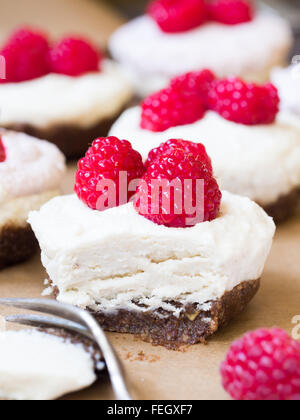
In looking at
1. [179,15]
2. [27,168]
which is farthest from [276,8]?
[27,168]

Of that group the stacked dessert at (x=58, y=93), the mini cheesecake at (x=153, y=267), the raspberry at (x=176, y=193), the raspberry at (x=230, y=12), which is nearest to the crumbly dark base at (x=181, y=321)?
the mini cheesecake at (x=153, y=267)

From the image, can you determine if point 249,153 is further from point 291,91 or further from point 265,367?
point 265,367

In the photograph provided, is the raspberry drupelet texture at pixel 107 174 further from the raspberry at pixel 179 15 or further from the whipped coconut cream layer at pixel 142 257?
the raspberry at pixel 179 15

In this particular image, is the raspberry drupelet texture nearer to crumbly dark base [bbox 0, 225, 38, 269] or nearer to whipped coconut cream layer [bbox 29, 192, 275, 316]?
whipped coconut cream layer [bbox 29, 192, 275, 316]

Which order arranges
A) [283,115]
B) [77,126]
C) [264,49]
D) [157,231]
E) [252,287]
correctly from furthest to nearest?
[264,49] < [77,126] < [283,115] < [252,287] < [157,231]

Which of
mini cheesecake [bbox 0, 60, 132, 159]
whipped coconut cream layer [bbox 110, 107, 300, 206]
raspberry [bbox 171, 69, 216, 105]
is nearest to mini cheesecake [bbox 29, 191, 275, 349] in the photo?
whipped coconut cream layer [bbox 110, 107, 300, 206]

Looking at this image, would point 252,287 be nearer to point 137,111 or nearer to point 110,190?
point 110,190

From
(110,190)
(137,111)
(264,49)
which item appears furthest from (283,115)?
(110,190)
